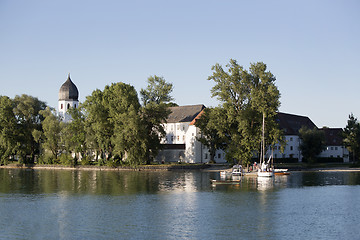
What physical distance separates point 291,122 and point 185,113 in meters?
28.7

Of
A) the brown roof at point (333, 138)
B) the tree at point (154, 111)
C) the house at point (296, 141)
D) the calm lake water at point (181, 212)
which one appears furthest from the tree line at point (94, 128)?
the brown roof at point (333, 138)

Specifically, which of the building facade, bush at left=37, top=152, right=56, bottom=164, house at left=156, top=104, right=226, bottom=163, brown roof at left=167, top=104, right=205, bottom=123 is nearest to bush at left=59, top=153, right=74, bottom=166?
bush at left=37, top=152, right=56, bottom=164

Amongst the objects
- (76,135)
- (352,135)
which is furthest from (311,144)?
(76,135)

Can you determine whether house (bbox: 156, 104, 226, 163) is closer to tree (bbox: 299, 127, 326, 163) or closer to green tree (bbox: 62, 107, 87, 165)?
tree (bbox: 299, 127, 326, 163)

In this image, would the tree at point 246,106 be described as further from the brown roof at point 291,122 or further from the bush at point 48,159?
the bush at point 48,159

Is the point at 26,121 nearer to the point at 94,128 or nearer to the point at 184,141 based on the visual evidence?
the point at 94,128

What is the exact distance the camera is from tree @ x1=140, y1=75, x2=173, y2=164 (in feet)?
308

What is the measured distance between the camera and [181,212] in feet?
127

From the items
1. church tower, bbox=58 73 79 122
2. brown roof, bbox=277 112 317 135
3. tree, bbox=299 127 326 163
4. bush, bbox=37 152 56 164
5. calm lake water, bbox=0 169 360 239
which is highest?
church tower, bbox=58 73 79 122

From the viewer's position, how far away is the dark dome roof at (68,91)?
140125 mm

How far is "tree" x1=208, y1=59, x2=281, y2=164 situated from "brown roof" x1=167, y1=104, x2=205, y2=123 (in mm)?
33601

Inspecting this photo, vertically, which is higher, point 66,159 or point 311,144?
point 311,144

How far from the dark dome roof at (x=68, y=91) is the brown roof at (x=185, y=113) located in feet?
115

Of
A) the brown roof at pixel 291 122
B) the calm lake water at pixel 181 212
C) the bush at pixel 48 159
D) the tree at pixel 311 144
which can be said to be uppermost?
the brown roof at pixel 291 122
